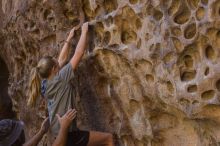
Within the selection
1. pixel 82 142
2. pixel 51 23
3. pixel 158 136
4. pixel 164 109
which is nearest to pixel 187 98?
pixel 164 109

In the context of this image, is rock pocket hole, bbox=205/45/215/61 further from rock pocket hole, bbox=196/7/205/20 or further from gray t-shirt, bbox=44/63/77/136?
gray t-shirt, bbox=44/63/77/136

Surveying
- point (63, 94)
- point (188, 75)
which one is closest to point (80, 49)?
point (63, 94)

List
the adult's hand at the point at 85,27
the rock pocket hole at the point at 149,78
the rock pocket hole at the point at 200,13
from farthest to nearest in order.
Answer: the adult's hand at the point at 85,27 → the rock pocket hole at the point at 149,78 → the rock pocket hole at the point at 200,13

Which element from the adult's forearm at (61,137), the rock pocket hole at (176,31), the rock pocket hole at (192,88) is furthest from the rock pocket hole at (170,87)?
the adult's forearm at (61,137)

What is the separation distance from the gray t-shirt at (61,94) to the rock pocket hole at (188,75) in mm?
738

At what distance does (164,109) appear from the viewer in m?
3.04

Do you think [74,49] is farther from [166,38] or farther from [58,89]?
[166,38]

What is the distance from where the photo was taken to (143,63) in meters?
3.03

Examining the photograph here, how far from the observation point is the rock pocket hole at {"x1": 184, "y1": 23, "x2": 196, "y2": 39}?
2.74 meters

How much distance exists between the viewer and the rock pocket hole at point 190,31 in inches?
108

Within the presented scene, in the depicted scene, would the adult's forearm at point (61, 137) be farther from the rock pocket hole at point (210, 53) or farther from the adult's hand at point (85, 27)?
the rock pocket hole at point (210, 53)

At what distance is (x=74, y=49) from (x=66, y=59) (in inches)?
4.5

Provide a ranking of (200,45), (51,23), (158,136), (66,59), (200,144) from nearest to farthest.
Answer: (200,45)
(200,144)
(158,136)
(66,59)
(51,23)

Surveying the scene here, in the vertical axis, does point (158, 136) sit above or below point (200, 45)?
below
